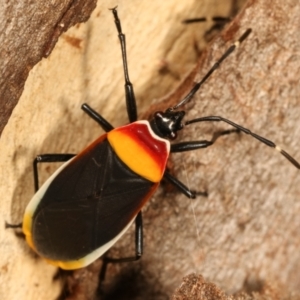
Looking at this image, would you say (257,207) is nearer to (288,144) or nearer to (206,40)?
(288,144)

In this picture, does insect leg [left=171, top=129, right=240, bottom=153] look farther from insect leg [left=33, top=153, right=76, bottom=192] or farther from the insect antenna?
insect leg [left=33, top=153, right=76, bottom=192]

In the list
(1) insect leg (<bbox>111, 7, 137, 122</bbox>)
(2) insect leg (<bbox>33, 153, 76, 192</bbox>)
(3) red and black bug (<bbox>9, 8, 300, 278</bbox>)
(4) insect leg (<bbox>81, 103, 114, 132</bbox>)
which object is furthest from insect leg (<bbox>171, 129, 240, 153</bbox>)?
(2) insect leg (<bbox>33, 153, 76, 192</bbox>)

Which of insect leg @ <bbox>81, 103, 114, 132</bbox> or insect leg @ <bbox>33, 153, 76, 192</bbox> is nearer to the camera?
insect leg @ <bbox>33, 153, 76, 192</bbox>

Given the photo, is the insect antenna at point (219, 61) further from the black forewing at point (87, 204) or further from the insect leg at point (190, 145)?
the black forewing at point (87, 204)

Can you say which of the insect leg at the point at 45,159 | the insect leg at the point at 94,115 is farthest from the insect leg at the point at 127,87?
the insect leg at the point at 45,159

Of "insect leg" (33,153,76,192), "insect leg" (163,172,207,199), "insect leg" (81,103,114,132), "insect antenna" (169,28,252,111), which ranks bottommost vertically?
"insect leg" (163,172,207,199)

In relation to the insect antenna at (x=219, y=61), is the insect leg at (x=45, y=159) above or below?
below

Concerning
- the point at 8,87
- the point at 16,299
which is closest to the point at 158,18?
the point at 8,87

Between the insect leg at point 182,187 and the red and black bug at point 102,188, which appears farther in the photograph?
the insect leg at point 182,187
